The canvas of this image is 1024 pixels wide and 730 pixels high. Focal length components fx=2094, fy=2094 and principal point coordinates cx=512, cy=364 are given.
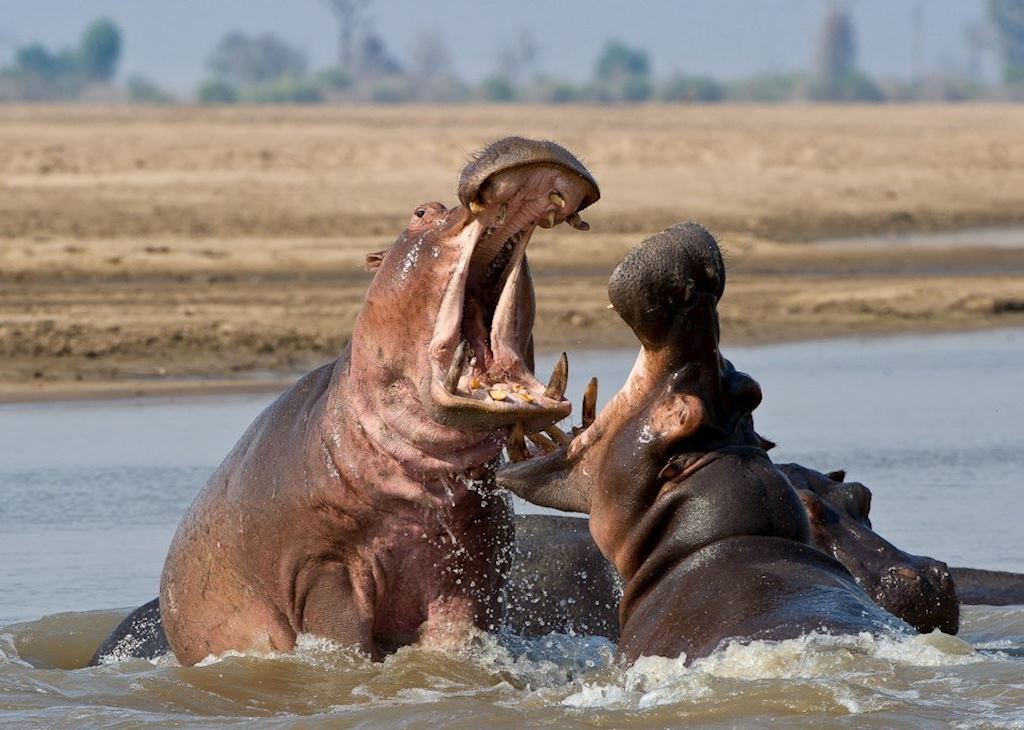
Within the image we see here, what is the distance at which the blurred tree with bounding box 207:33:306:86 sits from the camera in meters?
127

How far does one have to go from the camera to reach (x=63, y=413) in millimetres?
12148

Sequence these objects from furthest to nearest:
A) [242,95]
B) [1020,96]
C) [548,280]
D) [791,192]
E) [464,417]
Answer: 1. [1020,96]
2. [242,95]
3. [791,192]
4. [548,280]
5. [464,417]

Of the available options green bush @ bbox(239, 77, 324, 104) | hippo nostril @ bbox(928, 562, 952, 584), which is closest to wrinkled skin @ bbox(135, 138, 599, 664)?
hippo nostril @ bbox(928, 562, 952, 584)

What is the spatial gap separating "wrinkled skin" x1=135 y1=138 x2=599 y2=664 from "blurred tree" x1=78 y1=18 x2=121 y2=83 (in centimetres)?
10691

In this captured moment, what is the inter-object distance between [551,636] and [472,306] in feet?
4.28

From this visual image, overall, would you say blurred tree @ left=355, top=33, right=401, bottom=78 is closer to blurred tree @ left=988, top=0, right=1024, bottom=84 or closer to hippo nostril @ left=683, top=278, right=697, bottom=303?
blurred tree @ left=988, top=0, right=1024, bottom=84

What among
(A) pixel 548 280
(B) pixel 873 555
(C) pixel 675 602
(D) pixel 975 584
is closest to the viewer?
(C) pixel 675 602

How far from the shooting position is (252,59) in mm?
129250

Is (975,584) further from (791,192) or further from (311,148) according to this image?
(311,148)

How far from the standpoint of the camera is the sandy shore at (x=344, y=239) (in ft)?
47.3

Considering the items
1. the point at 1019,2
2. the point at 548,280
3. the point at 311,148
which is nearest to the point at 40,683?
the point at 548,280

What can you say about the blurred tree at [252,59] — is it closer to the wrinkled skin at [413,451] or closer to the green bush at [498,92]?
the green bush at [498,92]

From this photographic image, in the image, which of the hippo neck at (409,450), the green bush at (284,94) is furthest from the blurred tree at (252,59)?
the hippo neck at (409,450)

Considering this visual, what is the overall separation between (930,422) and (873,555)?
6.02m
